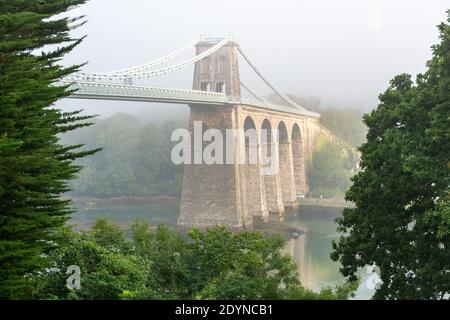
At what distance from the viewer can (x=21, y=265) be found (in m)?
10.4

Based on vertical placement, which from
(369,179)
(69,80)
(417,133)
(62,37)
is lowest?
(369,179)

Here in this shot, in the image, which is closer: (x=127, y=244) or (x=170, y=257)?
(x=170, y=257)

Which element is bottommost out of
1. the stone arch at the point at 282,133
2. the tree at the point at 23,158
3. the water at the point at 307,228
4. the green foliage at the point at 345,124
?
the water at the point at 307,228

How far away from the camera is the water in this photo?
1368 inches

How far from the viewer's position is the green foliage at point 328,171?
7512 centimetres

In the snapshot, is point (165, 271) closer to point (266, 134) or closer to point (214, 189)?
point (214, 189)

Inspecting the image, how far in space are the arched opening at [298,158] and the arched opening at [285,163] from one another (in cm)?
440

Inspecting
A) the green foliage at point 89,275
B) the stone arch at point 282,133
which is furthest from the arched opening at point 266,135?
the green foliage at point 89,275

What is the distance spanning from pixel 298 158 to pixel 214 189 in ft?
80.2

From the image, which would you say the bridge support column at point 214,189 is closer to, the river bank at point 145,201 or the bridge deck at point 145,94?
the bridge deck at point 145,94
